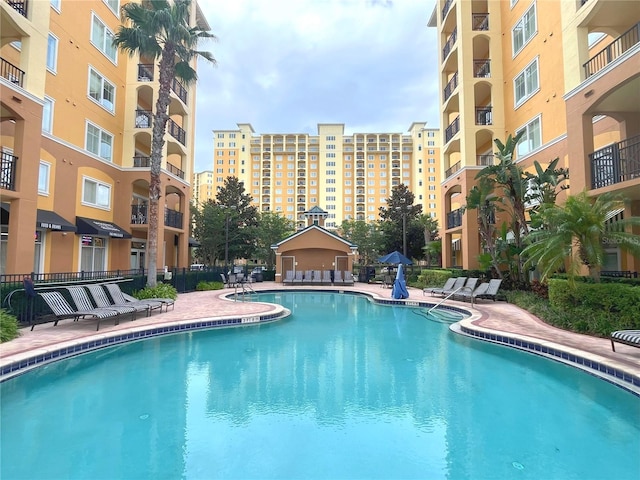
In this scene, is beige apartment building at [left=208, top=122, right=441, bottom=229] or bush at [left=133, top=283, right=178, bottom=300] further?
beige apartment building at [left=208, top=122, right=441, bottom=229]

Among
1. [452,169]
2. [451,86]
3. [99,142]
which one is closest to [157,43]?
[99,142]

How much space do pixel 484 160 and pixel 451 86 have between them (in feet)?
18.5

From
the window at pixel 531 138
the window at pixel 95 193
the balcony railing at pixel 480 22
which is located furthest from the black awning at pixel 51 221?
the balcony railing at pixel 480 22

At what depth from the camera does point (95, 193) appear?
1798 centimetres

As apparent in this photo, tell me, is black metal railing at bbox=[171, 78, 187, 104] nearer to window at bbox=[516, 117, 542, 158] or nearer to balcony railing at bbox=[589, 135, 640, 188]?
window at bbox=[516, 117, 542, 158]

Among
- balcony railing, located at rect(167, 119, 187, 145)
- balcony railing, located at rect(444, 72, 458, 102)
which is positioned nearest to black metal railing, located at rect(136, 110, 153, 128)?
balcony railing, located at rect(167, 119, 187, 145)

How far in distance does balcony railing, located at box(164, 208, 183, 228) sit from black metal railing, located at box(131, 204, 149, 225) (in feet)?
3.91

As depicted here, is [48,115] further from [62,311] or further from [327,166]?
[327,166]

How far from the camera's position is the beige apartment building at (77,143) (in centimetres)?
1131

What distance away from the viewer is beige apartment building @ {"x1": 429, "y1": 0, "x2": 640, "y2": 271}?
1048 cm

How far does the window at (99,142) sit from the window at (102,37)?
435cm

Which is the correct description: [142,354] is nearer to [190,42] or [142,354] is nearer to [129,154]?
[190,42]

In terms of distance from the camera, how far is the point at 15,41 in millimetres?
12883

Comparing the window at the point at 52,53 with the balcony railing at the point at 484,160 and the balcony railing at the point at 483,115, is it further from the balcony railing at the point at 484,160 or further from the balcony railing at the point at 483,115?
the balcony railing at the point at 484,160
